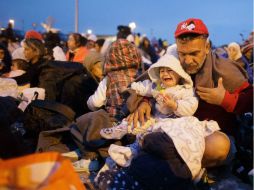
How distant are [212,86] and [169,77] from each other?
0.38 meters

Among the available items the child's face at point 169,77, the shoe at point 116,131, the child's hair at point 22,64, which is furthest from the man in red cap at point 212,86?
the child's hair at point 22,64

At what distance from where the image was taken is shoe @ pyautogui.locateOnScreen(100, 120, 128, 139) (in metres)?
3.73

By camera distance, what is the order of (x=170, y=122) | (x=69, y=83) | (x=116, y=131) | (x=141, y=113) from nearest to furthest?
(x=170, y=122) → (x=141, y=113) → (x=116, y=131) → (x=69, y=83)

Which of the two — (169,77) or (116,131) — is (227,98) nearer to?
(169,77)

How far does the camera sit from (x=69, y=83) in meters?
5.43

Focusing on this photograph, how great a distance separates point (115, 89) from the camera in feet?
13.9

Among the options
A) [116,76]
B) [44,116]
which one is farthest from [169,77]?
[44,116]

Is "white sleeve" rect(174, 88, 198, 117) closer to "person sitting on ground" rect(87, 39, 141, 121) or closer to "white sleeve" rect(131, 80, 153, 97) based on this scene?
"white sleeve" rect(131, 80, 153, 97)

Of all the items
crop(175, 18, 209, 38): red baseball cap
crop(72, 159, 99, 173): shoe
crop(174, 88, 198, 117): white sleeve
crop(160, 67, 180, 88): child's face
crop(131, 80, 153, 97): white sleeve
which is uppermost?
crop(175, 18, 209, 38): red baseball cap

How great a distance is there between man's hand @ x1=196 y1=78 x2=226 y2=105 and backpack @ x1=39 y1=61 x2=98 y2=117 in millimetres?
2460

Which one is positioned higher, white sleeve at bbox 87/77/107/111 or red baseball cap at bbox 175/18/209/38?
red baseball cap at bbox 175/18/209/38

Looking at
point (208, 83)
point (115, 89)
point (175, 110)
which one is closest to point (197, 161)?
point (175, 110)

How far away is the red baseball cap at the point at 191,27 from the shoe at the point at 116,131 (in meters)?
0.98

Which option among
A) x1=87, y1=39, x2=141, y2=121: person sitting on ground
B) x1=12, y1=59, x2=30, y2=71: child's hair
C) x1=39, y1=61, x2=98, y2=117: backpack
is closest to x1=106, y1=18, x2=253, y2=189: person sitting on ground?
x1=87, y1=39, x2=141, y2=121: person sitting on ground
